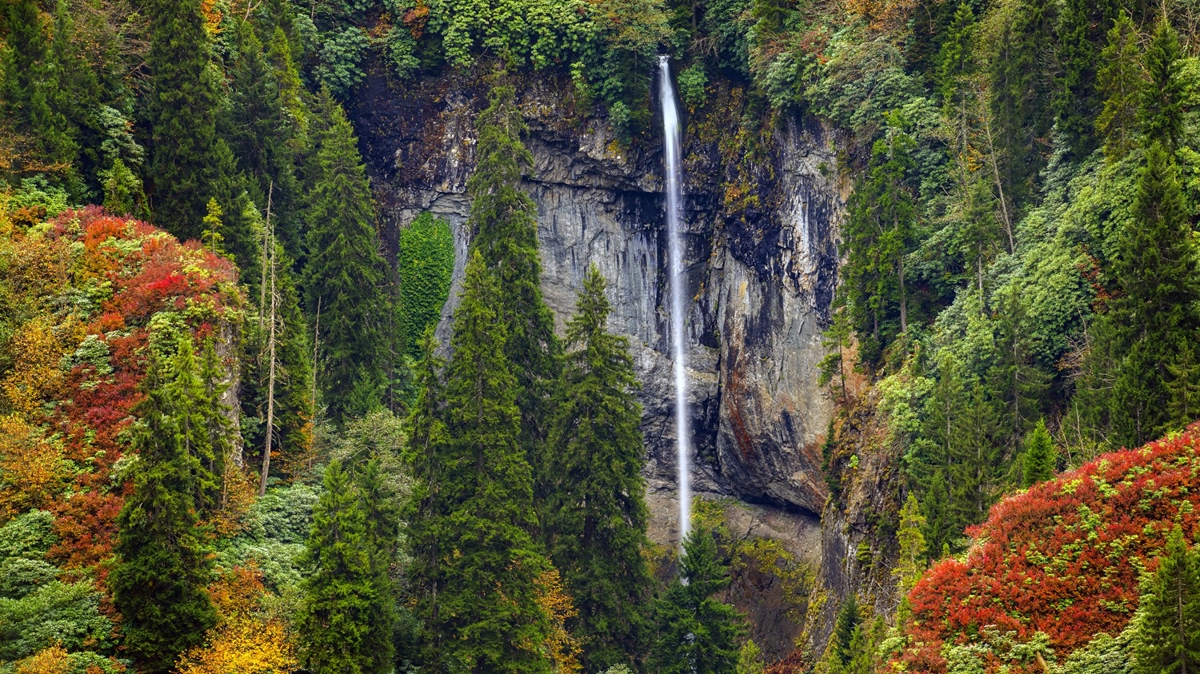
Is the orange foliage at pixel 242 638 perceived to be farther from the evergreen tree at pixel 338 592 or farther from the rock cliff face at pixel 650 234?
the rock cliff face at pixel 650 234

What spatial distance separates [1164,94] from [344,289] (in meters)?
28.3

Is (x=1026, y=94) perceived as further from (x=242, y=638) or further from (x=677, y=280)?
(x=242, y=638)

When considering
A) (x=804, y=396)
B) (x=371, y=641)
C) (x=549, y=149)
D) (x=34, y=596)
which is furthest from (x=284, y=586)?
(x=549, y=149)

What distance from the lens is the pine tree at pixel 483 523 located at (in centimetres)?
3884

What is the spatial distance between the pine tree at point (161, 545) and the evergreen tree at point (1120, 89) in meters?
25.1

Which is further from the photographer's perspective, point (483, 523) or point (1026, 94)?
point (1026, 94)

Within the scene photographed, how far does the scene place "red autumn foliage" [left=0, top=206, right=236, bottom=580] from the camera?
109 ft

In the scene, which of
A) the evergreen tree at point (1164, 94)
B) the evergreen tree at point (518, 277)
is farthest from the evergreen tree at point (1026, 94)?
the evergreen tree at point (518, 277)

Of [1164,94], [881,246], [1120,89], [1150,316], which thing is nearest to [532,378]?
[881,246]

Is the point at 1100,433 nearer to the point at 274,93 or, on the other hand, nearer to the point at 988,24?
the point at 988,24

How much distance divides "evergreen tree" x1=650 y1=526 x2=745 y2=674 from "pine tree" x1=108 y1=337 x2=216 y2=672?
16.0 meters

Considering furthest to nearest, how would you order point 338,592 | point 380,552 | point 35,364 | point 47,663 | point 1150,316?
point 380,552, point 35,364, point 338,592, point 1150,316, point 47,663

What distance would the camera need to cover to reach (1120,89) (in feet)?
116

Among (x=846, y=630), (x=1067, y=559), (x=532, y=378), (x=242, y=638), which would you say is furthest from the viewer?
(x=532, y=378)
